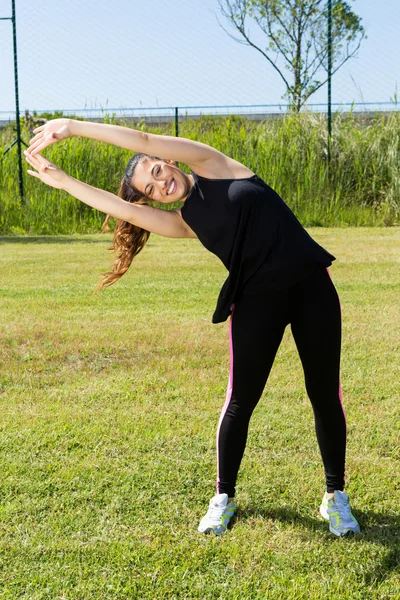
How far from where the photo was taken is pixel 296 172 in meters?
13.3

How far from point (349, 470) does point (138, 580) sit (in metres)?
1.29

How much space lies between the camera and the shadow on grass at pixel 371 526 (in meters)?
2.69

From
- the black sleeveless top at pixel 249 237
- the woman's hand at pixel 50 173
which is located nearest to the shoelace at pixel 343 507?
the black sleeveless top at pixel 249 237

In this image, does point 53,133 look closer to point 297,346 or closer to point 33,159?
point 33,159

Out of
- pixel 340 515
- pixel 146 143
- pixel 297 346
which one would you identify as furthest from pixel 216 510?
pixel 146 143

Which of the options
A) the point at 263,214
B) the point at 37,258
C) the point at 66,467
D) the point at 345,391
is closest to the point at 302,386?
the point at 345,391

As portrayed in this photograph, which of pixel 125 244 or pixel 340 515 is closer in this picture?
pixel 340 515

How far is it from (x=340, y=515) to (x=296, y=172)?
35.8 ft

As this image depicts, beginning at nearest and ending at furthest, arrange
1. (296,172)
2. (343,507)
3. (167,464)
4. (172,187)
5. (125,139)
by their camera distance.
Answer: (125,139)
(172,187)
(343,507)
(167,464)
(296,172)

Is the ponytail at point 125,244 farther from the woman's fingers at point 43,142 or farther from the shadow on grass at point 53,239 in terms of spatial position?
the shadow on grass at point 53,239

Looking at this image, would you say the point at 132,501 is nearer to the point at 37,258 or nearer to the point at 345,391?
the point at 345,391

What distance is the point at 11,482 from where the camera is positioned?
131 inches

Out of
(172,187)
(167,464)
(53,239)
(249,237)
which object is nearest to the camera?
(249,237)

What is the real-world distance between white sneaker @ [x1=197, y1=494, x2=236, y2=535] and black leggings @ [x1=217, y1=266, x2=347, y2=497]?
0.43 feet
